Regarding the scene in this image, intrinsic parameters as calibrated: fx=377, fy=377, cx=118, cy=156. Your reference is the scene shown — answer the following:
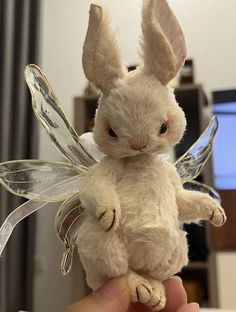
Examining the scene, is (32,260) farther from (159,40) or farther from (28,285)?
(159,40)

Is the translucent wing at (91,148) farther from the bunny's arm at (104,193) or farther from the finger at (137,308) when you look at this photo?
the finger at (137,308)

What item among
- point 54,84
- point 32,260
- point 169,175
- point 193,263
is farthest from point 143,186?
point 54,84

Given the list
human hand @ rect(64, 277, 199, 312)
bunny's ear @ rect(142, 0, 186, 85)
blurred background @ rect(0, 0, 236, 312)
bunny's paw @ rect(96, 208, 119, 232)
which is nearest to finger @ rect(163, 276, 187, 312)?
human hand @ rect(64, 277, 199, 312)

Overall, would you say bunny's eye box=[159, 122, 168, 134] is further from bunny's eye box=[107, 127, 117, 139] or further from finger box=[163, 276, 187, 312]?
finger box=[163, 276, 187, 312]

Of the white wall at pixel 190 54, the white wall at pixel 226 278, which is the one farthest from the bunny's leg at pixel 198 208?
the white wall at pixel 190 54

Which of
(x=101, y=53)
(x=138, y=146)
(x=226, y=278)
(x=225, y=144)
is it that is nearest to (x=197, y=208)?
(x=138, y=146)

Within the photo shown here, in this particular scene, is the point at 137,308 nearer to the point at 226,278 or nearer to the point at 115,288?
the point at 115,288

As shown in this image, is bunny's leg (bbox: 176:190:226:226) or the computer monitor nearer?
bunny's leg (bbox: 176:190:226:226)

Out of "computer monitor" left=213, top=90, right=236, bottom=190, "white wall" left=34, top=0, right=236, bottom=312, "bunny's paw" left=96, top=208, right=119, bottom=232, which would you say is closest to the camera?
"bunny's paw" left=96, top=208, right=119, bottom=232
